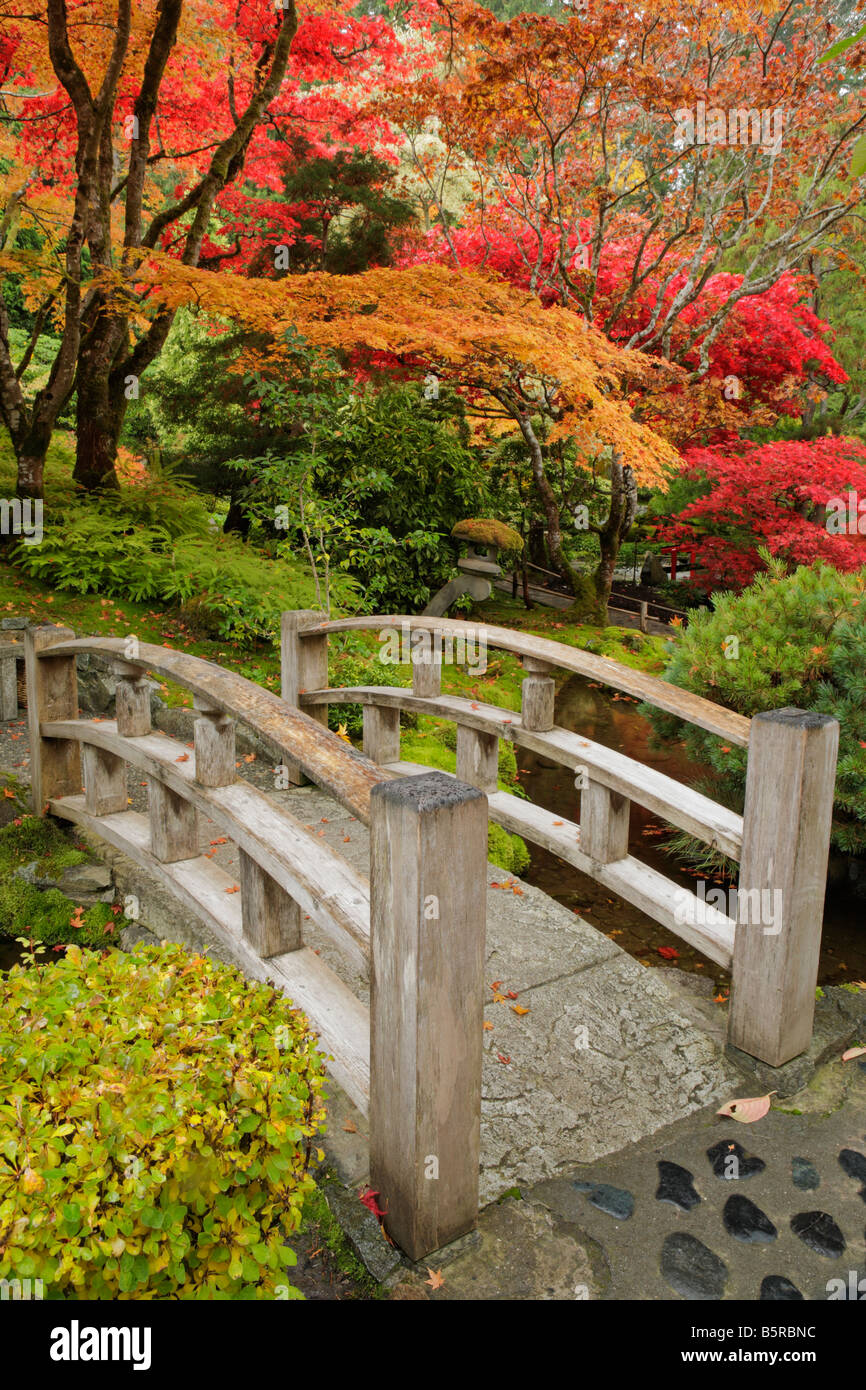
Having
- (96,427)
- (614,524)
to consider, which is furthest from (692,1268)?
(614,524)

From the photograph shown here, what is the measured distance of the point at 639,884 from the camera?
334 centimetres

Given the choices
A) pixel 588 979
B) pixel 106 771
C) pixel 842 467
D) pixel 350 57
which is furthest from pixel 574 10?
pixel 588 979

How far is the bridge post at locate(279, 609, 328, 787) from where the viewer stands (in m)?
4.93

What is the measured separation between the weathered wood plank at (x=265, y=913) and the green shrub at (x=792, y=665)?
328 centimetres

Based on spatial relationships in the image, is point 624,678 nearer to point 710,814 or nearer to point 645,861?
point 710,814

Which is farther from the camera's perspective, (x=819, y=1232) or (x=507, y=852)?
(x=507, y=852)

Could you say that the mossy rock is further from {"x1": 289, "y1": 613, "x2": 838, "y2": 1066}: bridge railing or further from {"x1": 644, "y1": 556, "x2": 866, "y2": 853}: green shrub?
{"x1": 289, "y1": 613, "x2": 838, "y2": 1066}: bridge railing

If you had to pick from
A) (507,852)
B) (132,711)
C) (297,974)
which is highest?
(132,711)

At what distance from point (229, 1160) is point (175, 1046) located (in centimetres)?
24

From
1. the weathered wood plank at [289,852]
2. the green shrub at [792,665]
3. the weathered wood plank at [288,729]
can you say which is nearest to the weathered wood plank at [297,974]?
the weathered wood plank at [289,852]

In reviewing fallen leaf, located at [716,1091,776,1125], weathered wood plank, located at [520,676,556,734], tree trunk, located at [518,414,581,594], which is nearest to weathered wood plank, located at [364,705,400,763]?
weathered wood plank, located at [520,676,556,734]

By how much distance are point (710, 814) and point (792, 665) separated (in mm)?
2457

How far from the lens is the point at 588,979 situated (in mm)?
3482

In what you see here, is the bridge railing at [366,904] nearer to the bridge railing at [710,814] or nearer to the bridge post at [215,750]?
the bridge post at [215,750]
